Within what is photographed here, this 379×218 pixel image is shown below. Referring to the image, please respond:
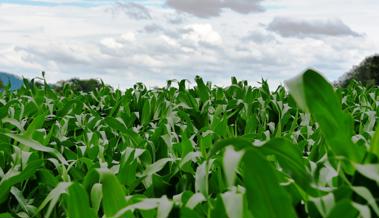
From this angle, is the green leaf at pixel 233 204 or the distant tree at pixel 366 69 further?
the distant tree at pixel 366 69

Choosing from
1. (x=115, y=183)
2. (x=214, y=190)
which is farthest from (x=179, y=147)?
(x=115, y=183)

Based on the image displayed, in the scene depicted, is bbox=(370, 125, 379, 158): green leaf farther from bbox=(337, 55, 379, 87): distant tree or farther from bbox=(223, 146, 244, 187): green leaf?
bbox=(337, 55, 379, 87): distant tree

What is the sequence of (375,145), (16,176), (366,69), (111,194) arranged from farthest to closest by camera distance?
(366,69)
(16,176)
(111,194)
(375,145)

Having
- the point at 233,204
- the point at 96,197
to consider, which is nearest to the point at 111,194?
the point at 96,197

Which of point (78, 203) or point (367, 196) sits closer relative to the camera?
point (367, 196)

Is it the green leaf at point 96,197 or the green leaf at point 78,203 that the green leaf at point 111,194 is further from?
the green leaf at point 96,197

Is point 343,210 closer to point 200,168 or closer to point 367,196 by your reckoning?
point 367,196

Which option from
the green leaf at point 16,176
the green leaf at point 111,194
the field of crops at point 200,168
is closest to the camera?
the field of crops at point 200,168

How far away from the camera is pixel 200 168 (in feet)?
4.82

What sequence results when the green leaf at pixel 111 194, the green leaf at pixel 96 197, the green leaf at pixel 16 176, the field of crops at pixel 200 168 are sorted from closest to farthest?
the field of crops at pixel 200 168 → the green leaf at pixel 111 194 → the green leaf at pixel 96 197 → the green leaf at pixel 16 176

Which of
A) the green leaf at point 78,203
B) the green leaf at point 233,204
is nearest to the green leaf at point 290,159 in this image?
the green leaf at point 233,204

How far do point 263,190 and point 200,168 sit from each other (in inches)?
13.2

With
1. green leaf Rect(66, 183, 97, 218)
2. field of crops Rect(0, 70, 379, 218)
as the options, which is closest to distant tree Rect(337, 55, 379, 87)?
field of crops Rect(0, 70, 379, 218)

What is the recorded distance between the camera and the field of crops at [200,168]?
1.15 m
